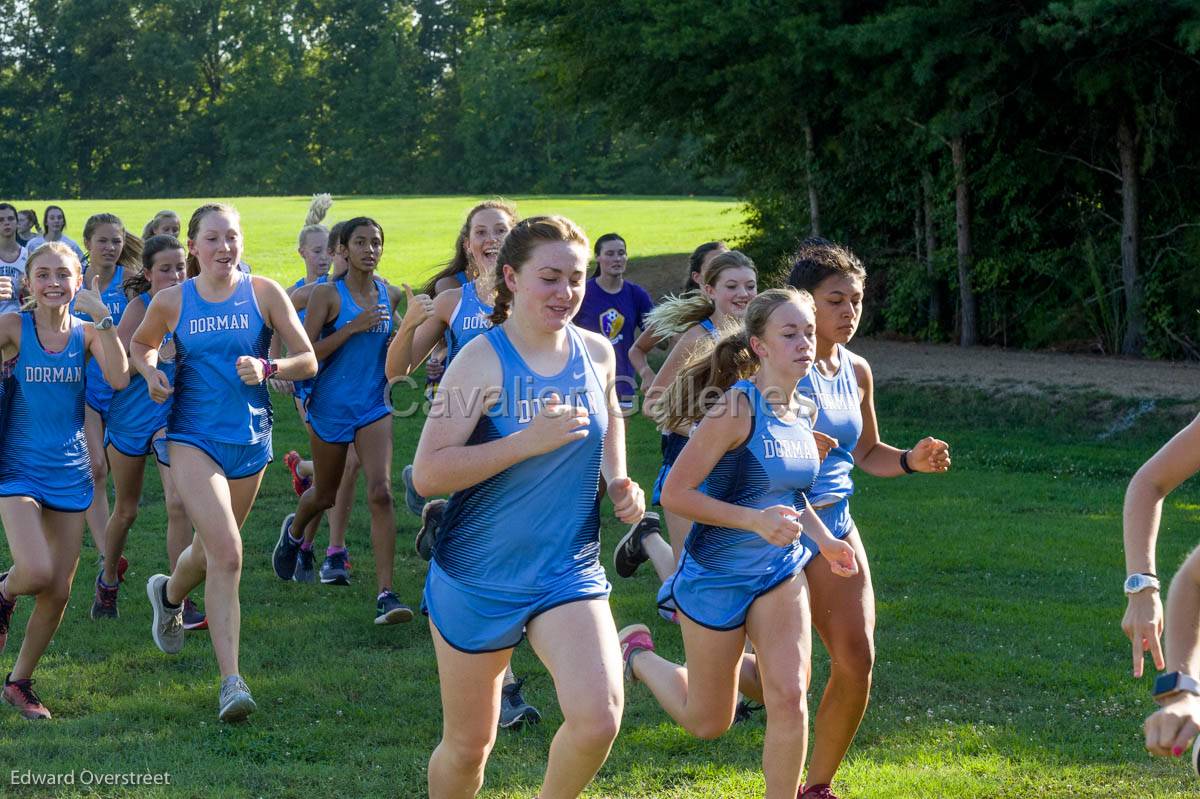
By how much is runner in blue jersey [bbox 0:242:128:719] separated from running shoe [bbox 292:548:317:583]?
2460 mm

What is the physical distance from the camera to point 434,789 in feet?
14.8

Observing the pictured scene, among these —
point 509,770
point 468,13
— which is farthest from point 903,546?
point 468,13

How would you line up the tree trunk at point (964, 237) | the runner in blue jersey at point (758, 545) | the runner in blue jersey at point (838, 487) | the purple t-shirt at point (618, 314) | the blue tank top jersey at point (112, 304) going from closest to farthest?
the runner in blue jersey at point (758, 545) < the runner in blue jersey at point (838, 487) < the blue tank top jersey at point (112, 304) < the purple t-shirt at point (618, 314) < the tree trunk at point (964, 237)

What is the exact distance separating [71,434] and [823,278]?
11.7 feet

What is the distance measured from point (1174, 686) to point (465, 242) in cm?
484

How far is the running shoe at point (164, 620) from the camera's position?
7199 mm

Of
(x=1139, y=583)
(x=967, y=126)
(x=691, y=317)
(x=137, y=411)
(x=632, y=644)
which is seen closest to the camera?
(x=1139, y=583)

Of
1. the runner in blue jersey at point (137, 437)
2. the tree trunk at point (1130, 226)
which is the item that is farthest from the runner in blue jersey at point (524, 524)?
the tree trunk at point (1130, 226)

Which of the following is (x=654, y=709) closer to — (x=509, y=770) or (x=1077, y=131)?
(x=509, y=770)

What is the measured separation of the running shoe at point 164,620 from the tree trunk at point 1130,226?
1356cm

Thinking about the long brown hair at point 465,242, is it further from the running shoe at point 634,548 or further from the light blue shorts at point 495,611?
the light blue shorts at point 495,611

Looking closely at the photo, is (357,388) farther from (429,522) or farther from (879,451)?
(879,451)

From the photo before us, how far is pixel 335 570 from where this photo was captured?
9.01 metres

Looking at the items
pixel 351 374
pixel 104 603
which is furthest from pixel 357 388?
pixel 104 603
